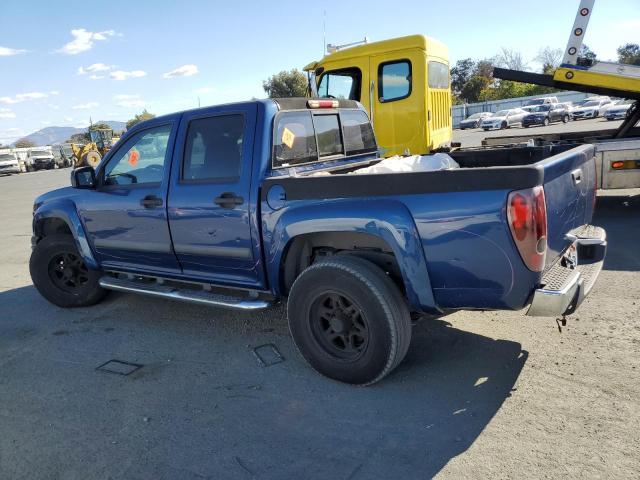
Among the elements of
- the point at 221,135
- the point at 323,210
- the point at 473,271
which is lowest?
the point at 473,271

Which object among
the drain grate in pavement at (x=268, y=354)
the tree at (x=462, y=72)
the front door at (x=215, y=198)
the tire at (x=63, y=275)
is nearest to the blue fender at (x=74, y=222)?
the tire at (x=63, y=275)

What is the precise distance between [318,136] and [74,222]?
2579mm

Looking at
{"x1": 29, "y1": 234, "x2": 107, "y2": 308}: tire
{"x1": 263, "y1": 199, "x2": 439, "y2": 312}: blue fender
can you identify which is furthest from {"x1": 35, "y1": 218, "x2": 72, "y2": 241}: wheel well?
{"x1": 263, "y1": 199, "x2": 439, "y2": 312}: blue fender

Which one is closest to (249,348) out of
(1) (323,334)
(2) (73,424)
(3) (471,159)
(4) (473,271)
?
(1) (323,334)

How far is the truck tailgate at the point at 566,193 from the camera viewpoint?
2.98m

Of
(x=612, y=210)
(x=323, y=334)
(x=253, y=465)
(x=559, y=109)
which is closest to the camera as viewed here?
(x=253, y=465)

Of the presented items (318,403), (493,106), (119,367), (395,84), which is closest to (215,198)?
(119,367)

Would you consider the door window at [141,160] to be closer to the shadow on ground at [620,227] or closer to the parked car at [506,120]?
the shadow on ground at [620,227]

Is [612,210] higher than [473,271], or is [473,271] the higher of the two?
[473,271]

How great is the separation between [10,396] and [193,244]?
1.67 metres

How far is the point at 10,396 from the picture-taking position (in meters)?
3.61

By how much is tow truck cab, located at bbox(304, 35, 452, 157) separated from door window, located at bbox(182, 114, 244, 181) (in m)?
3.95

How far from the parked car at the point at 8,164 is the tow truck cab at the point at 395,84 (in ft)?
119

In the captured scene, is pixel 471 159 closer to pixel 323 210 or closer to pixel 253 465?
pixel 323 210
